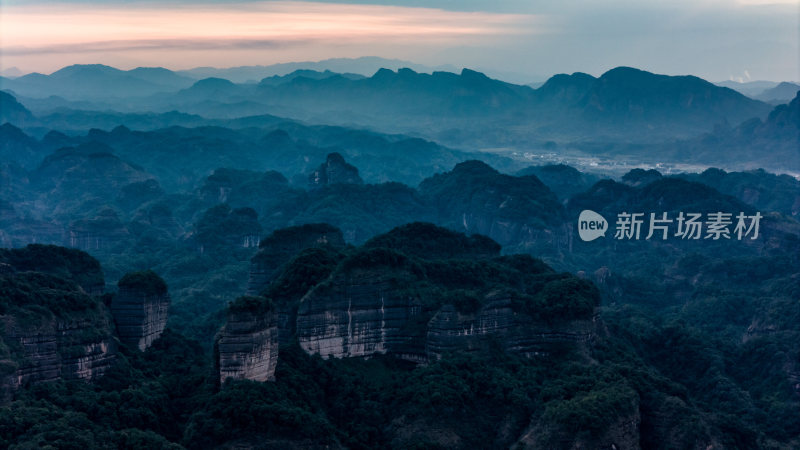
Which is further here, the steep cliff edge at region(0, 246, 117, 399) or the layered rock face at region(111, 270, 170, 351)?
the layered rock face at region(111, 270, 170, 351)

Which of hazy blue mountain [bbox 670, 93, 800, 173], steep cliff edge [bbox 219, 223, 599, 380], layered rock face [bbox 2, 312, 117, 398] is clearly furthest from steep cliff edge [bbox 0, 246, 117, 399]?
hazy blue mountain [bbox 670, 93, 800, 173]

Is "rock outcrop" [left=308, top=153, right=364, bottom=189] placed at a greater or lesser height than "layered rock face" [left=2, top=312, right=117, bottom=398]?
greater

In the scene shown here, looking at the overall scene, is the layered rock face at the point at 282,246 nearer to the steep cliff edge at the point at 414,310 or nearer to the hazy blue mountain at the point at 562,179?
the steep cliff edge at the point at 414,310

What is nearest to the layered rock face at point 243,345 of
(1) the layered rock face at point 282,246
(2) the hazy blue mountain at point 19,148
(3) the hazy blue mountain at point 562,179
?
(1) the layered rock face at point 282,246

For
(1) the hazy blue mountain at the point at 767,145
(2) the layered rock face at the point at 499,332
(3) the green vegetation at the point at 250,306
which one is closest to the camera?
(3) the green vegetation at the point at 250,306

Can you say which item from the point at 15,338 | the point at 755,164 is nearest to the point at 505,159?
the point at 755,164

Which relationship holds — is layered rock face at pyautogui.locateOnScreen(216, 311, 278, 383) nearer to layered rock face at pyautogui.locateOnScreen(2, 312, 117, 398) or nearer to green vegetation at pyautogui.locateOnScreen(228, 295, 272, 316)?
green vegetation at pyautogui.locateOnScreen(228, 295, 272, 316)

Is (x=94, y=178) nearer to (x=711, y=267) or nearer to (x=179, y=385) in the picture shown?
(x=711, y=267)

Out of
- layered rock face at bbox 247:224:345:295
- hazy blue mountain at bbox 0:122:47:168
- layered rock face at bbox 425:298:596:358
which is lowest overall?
layered rock face at bbox 425:298:596:358
